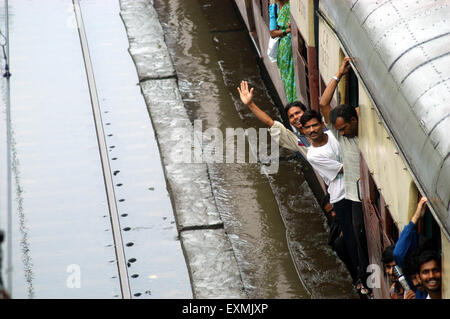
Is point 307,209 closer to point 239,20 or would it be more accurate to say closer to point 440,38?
point 440,38

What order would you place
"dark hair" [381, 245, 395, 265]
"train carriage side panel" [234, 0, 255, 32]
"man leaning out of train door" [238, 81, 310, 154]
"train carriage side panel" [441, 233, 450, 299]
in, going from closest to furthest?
"train carriage side panel" [441, 233, 450, 299] < "dark hair" [381, 245, 395, 265] < "man leaning out of train door" [238, 81, 310, 154] < "train carriage side panel" [234, 0, 255, 32]

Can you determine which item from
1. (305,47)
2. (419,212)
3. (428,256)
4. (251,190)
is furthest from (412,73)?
(251,190)

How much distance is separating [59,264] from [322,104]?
2.58m

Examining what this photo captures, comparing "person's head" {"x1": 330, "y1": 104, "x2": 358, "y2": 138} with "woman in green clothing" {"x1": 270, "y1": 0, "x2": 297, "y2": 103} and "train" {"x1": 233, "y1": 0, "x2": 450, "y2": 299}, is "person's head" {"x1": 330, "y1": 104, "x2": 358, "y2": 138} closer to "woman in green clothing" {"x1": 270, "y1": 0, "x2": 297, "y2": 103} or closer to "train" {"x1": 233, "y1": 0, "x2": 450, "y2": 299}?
"train" {"x1": 233, "y1": 0, "x2": 450, "y2": 299}

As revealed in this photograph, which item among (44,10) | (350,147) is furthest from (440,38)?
(44,10)

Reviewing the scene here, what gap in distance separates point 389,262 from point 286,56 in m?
3.30

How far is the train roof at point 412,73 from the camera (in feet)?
14.6

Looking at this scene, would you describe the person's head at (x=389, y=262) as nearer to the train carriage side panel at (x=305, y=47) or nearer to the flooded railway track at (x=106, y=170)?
the train carriage side panel at (x=305, y=47)

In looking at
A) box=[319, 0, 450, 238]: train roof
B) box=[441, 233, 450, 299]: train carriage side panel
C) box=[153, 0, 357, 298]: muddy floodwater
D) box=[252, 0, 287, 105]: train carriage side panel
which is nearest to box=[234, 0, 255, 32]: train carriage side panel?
box=[252, 0, 287, 105]: train carriage side panel

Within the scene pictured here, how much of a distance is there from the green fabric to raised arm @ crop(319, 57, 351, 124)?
174 centimetres

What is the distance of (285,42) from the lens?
27.4 feet

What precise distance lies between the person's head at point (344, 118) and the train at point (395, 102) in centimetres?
7

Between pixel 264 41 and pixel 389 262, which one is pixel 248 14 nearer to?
pixel 264 41

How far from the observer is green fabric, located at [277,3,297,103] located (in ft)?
27.2
